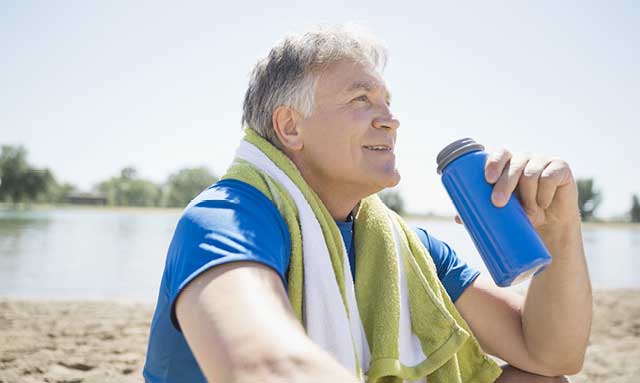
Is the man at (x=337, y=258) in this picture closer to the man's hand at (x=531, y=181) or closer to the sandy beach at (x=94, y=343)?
the man's hand at (x=531, y=181)

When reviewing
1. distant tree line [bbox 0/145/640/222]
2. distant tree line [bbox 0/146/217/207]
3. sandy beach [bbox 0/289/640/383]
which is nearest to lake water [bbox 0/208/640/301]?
sandy beach [bbox 0/289/640/383]

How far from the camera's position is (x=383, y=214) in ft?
6.46

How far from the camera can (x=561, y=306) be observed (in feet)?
6.02

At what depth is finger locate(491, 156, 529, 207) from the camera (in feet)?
4.57

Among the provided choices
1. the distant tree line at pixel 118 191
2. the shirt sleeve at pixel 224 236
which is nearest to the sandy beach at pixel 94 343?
the shirt sleeve at pixel 224 236

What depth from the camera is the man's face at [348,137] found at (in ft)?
6.10

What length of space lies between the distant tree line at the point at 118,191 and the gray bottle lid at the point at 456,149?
41307mm

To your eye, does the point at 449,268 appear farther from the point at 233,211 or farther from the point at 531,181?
the point at 233,211

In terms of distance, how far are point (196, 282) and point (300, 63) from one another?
102cm

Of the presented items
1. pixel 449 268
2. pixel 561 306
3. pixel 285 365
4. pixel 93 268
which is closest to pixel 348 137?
pixel 449 268

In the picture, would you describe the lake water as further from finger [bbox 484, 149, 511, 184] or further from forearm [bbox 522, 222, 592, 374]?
finger [bbox 484, 149, 511, 184]

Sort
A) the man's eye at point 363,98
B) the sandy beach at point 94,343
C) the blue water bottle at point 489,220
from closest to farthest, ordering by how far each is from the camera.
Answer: the blue water bottle at point 489,220 < the man's eye at point 363,98 < the sandy beach at point 94,343

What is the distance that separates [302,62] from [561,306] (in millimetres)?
1228

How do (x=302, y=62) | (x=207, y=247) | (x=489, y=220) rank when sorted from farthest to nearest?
1. (x=302, y=62)
2. (x=489, y=220)
3. (x=207, y=247)
